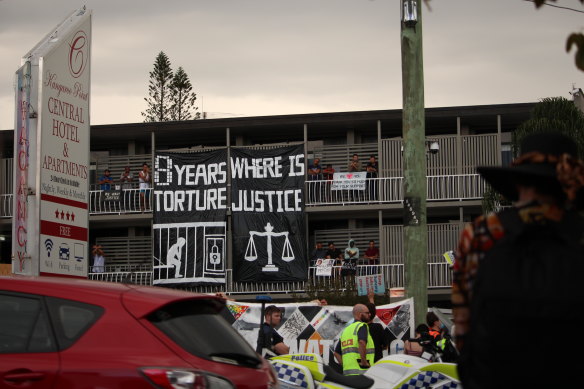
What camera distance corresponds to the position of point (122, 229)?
42.8m

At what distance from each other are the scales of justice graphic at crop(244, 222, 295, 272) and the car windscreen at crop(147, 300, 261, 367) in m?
31.0

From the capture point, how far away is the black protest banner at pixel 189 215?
125 feet

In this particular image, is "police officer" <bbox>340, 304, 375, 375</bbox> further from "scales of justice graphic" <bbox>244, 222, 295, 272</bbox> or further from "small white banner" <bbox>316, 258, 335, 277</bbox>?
"scales of justice graphic" <bbox>244, 222, 295, 272</bbox>

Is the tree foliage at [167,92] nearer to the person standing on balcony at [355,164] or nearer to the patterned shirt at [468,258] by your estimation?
the person standing on balcony at [355,164]

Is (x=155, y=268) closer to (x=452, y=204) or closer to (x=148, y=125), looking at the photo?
(x=148, y=125)

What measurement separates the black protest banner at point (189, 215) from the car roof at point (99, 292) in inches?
1246

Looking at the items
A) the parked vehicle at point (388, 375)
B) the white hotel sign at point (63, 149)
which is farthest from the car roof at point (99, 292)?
the white hotel sign at point (63, 149)

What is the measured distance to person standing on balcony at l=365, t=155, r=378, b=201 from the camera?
3906 cm

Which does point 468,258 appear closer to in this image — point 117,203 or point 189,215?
point 189,215

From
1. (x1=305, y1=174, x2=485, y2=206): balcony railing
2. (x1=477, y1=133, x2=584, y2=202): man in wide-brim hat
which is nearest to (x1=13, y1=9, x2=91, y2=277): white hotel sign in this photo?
(x1=477, y1=133, x2=584, y2=202): man in wide-brim hat

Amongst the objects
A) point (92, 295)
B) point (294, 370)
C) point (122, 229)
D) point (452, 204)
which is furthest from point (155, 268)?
point (92, 295)

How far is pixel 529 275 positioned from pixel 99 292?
3.23m

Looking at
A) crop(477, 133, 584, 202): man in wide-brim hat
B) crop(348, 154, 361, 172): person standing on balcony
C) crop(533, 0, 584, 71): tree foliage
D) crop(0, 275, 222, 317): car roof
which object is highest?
crop(348, 154, 361, 172): person standing on balcony

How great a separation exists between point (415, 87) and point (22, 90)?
5.60m
